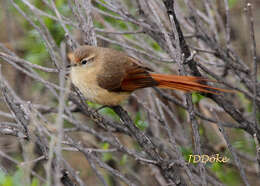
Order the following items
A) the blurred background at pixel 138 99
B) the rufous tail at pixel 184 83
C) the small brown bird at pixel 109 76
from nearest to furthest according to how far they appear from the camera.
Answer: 1. the rufous tail at pixel 184 83
2. the small brown bird at pixel 109 76
3. the blurred background at pixel 138 99

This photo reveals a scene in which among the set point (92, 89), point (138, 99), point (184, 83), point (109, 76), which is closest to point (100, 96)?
point (92, 89)

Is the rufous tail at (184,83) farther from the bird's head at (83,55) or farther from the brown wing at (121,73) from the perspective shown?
the bird's head at (83,55)

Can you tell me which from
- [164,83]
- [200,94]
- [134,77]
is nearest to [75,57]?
[134,77]

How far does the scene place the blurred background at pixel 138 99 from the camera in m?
4.26

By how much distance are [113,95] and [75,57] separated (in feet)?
1.71

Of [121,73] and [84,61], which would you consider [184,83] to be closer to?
[121,73]

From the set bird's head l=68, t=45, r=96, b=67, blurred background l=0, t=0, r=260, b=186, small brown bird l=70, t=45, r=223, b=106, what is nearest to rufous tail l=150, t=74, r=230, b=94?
small brown bird l=70, t=45, r=223, b=106

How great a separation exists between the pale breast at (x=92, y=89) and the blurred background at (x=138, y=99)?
22 centimetres

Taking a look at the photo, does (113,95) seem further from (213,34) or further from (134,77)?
(213,34)

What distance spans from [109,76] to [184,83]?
839mm

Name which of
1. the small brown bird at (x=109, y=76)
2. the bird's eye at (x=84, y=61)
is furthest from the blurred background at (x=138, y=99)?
the bird's eye at (x=84, y=61)

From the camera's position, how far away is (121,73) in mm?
4109

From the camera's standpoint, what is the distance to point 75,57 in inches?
154

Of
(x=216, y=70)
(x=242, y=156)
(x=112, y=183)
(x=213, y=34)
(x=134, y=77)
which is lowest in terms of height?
(x=112, y=183)
